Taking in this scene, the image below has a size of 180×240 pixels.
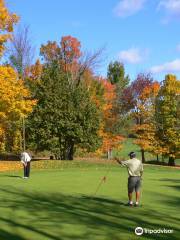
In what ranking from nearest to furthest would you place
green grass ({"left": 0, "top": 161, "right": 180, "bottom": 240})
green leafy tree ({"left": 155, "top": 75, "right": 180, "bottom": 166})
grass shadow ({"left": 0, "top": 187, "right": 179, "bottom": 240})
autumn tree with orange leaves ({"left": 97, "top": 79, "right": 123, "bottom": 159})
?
grass shadow ({"left": 0, "top": 187, "right": 179, "bottom": 240}) < green grass ({"left": 0, "top": 161, "right": 180, "bottom": 240}) < green leafy tree ({"left": 155, "top": 75, "right": 180, "bottom": 166}) < autumn tree with orange leaves ({"left": 97, "top": 79, "right": 123, "bottom": 159})

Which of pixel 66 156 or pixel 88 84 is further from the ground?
pixel 88 84

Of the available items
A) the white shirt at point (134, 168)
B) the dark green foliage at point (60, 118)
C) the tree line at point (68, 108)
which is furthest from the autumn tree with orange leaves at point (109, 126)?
the white shirt at point (134, 168)

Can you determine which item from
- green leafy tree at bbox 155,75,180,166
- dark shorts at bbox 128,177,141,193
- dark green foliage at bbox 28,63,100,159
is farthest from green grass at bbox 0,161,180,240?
green leafy tree at bbox 155,75,180,166

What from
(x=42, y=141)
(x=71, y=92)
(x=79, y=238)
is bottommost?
(x=79, y=238)

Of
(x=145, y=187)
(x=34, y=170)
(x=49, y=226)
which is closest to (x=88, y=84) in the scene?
(x=34, y=170)

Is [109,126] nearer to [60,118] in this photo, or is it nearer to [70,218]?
[60,118]

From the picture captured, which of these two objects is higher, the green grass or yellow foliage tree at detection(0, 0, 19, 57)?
yellow foliage tree at detection(0, 0, 19, 57)

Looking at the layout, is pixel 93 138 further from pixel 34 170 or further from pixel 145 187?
pixel 145 187

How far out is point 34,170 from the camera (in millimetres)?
40375

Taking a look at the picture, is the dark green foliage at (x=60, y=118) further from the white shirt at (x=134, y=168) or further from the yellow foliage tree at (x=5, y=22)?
the white shirt at (x=134, y=168)

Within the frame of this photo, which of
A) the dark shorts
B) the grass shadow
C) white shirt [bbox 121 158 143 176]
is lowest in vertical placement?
the grass shadow

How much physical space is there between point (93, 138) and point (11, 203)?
3528cm

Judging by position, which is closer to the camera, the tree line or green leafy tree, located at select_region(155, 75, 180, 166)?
the tree line

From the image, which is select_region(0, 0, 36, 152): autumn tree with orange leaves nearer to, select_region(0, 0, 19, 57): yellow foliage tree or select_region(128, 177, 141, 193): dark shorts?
select_region(0, 0, 19, 57): yellow foliage tree
